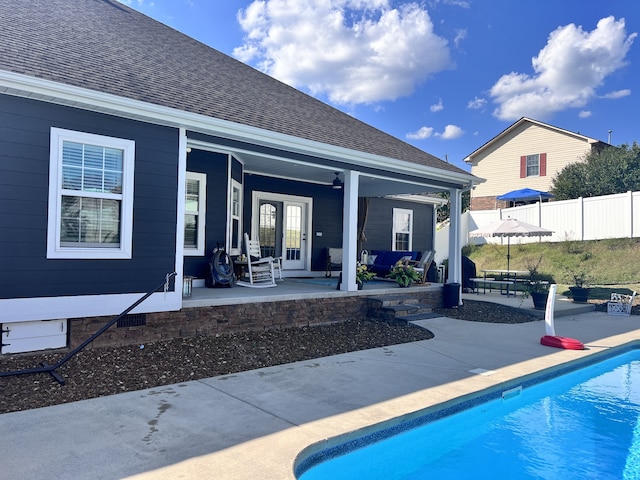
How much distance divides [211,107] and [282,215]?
5.20 metres

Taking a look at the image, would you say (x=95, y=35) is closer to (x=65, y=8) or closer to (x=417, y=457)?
(x=65, y=8)

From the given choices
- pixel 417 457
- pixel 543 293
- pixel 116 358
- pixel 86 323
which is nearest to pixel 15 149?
pixel 86 323

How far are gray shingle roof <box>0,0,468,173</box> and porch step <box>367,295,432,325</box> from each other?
286 centimetres

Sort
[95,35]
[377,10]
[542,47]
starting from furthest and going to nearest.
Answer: [542,47] → [377,10] → [95,35]

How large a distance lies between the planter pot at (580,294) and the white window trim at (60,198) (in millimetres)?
10968

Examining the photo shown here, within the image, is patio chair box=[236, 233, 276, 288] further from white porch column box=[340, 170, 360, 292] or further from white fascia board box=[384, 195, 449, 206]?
white fascia board box=[384, 195, 449, 206]

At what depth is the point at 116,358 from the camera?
5.15 m

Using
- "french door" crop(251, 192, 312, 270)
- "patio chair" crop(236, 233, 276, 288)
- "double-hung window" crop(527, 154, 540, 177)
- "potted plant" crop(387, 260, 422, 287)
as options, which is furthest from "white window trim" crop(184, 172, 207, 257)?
"double-hung window" crop(527, 154, 540, 177)

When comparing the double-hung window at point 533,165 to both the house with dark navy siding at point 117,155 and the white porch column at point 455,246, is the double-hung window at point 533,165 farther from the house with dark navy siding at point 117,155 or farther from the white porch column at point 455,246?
the house with dark navy siding at point 117,155

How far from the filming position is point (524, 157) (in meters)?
24.6

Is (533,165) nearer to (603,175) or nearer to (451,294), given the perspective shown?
(603,175)

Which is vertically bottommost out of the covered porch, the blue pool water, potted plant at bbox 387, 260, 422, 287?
the blue pool water

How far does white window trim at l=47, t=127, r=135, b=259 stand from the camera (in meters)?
Result: 5.01

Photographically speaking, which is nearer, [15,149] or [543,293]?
[15,149]
